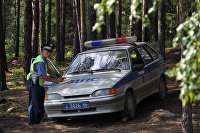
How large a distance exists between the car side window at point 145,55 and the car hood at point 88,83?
1392 mm

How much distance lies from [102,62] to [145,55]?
159 centimetres

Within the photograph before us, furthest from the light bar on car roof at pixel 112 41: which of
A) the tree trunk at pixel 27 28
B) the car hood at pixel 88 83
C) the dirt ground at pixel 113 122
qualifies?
the tree trunk at pixel 27 28

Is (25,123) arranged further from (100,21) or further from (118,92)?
(100,21)

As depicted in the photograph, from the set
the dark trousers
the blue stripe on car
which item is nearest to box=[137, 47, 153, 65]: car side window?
the blue stripe on car

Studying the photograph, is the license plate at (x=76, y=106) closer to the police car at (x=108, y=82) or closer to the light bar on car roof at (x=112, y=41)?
the police car at (x=108, y=82)

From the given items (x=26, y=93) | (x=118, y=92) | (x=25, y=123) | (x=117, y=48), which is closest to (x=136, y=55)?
(x=117, y=48)

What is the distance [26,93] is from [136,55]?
21.1ft

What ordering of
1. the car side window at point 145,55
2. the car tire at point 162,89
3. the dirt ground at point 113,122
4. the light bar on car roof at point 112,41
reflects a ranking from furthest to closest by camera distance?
the car tire at point 162,89
the car side window at point 145,55
the light bar on car roof at point 112,41
the dirt ground at point 113,122

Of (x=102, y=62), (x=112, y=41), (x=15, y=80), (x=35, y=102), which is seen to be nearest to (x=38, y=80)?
(x=35, y=102)

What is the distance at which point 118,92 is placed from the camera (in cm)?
697

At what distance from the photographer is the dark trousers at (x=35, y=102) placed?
775 centimetres

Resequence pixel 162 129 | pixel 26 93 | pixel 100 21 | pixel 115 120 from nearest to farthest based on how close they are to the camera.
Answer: pixel 100 21 < pixel 162 129 < pixel 115 120 < pixel 26 93

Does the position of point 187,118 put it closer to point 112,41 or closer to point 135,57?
point 135,57

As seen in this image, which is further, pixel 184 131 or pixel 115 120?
pixel 115 120
